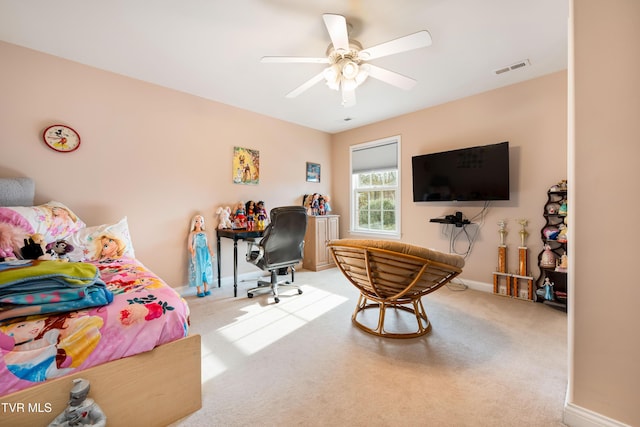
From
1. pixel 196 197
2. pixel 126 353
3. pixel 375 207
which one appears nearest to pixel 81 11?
pixel 196 197

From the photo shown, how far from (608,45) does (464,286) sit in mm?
2954

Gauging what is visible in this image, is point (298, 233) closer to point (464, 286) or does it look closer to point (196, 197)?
point (196, 197)

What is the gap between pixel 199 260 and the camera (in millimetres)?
3135

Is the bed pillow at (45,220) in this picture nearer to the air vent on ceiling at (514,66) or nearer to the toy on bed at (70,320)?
the toy on bed at (70,320)

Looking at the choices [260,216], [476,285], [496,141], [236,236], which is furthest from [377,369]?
[496,141]

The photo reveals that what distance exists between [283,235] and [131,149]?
1.92 m

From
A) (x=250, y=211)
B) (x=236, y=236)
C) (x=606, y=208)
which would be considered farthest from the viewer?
(x=250, y=211)

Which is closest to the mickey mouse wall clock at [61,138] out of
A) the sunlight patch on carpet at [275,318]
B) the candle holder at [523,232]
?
the sunlight patch on carpet at [275,318]

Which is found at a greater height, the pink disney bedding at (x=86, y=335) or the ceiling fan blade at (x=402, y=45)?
the ceiling fan blade at (x=402, y=45)

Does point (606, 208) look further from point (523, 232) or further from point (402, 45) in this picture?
point (523, 232)

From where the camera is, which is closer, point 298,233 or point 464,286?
point 298,233

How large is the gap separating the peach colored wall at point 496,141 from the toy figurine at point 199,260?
291 centimetres

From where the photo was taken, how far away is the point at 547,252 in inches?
109

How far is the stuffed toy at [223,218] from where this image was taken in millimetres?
3436
